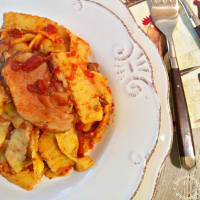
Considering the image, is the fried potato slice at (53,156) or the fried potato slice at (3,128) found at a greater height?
the fried potato slice at (3,128)

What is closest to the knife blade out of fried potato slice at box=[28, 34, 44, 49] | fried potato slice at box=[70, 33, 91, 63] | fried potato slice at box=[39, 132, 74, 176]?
fried potato slice at box=[70, 33, 91, 63]

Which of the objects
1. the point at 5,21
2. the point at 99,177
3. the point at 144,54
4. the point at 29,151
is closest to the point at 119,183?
the point at 99,177

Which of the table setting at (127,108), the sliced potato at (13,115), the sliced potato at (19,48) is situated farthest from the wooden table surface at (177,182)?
the sliced potato at (19,48)

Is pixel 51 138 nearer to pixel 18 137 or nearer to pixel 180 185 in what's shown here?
pixel 18 137

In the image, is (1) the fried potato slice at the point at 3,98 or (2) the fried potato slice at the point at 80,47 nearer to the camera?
(1) the fried potato slice at the point at 3,98

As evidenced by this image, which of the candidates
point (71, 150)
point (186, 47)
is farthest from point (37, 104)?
point (186, 47)

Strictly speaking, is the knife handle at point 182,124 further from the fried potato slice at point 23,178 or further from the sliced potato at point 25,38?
the sliced potato at point 25,38

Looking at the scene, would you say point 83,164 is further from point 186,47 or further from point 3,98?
point 186,47
